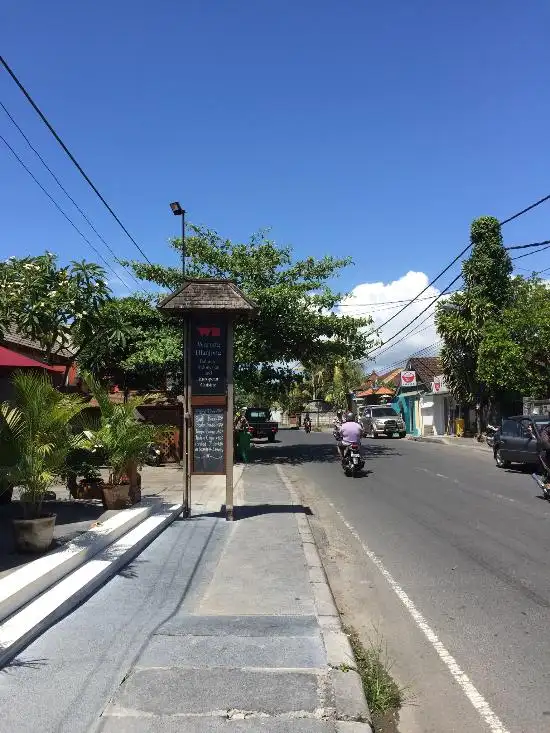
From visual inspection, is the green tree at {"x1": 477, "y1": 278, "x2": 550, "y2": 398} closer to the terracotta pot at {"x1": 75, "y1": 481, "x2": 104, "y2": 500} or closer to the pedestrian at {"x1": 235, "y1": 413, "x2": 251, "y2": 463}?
the pedestrian at {"x1": 235, "y1": 413, "x2": 251, "y2": 463}

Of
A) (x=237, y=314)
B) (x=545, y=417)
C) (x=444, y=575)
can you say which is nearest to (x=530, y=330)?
(x=545, y=417)

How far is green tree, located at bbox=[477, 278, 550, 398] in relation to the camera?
23.7 m

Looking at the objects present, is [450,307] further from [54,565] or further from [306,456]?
[54,565]

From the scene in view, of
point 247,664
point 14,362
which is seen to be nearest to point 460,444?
point 14,362

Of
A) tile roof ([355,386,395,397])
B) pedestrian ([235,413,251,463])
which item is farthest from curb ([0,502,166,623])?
tile roof ([355,386,395,397])

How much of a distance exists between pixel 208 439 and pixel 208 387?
2.72ft

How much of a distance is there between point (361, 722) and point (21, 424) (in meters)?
4.71

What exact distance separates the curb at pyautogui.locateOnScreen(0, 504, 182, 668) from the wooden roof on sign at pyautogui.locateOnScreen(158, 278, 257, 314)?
131 inches

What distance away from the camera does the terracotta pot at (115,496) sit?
31.1ft

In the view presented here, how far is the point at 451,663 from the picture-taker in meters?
4.56

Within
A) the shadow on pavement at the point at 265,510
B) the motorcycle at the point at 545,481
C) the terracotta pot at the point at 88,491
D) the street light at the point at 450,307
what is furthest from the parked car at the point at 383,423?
the terracotta pot at the point at 88,491

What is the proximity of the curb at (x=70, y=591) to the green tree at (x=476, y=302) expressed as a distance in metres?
23.8

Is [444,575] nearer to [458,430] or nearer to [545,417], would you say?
[545,417]

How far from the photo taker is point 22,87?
893 cm
